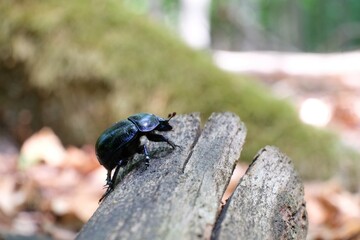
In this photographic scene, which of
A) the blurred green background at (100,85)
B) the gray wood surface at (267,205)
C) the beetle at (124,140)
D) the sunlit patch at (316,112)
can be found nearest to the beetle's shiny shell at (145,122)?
the beetle at (124,140)

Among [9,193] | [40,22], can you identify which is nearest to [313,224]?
[9,193]

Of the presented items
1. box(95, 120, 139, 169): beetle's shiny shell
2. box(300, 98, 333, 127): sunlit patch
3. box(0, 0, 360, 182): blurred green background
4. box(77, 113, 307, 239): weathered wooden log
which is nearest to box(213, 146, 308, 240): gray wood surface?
box(77, 113, 307, 239): weathered wooden log

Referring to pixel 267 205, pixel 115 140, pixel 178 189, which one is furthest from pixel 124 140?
pixel 267 205

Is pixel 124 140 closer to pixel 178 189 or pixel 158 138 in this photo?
pixel 158 138

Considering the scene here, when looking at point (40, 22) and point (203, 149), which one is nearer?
point (203, 149)

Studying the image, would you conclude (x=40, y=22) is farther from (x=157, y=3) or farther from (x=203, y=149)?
(x=157, y=3)

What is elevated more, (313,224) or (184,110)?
(184,110)
